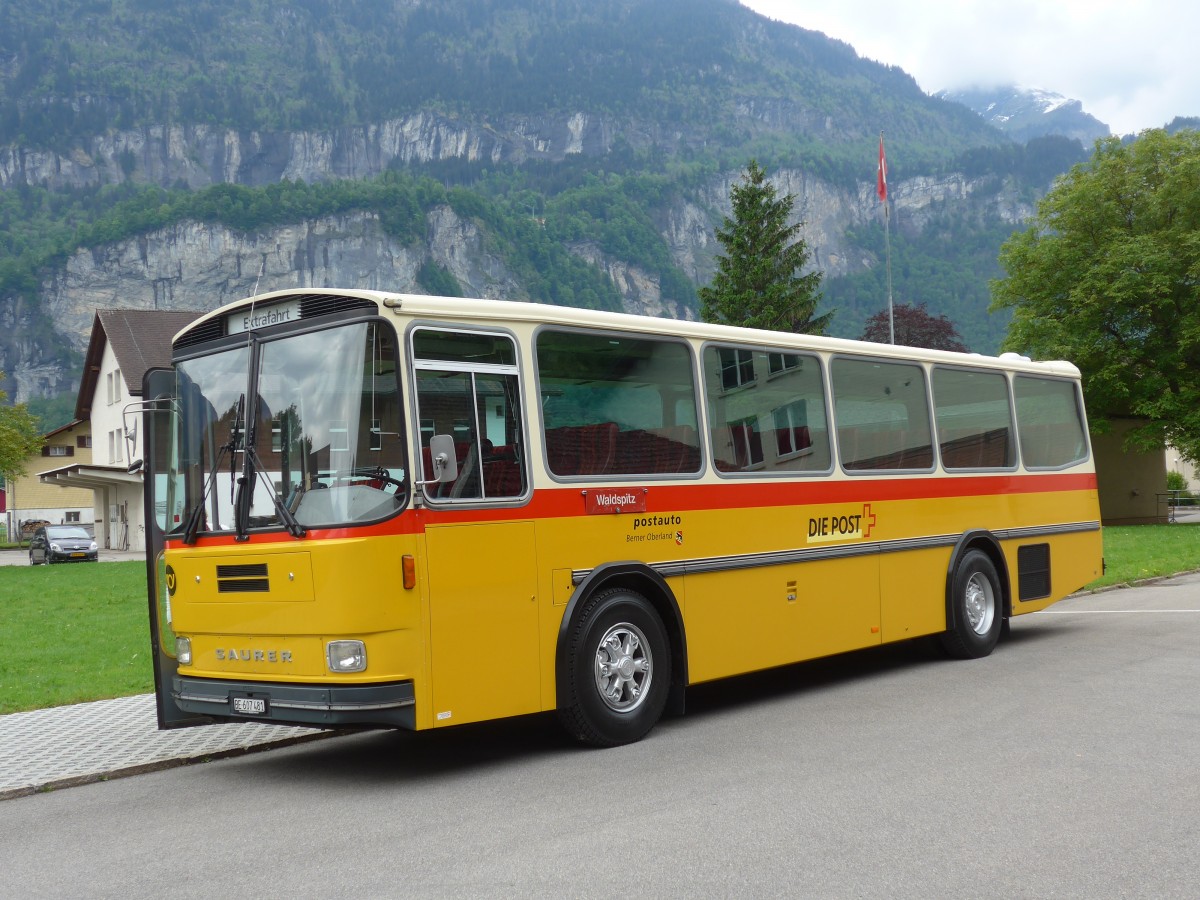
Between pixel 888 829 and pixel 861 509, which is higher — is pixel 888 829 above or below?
below

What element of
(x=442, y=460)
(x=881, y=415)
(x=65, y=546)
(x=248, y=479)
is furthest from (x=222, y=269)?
(x=442, y=460)

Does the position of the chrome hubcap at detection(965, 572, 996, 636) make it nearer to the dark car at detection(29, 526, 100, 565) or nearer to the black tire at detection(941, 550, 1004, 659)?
the black tire at detection(941, 550, 1004, 659)

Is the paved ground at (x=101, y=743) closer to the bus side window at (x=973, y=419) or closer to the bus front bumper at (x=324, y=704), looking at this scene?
the bus front bumper at (x=324, y=704)

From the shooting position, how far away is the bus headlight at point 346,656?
6.86m

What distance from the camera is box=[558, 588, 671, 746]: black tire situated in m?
7.72

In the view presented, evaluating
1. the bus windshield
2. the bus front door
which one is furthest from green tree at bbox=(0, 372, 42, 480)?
the bus front door

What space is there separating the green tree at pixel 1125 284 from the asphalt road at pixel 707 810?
3493 centimetres

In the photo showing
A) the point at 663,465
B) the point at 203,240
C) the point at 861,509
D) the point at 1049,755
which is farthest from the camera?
the point at 203,240

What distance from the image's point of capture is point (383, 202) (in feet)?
561

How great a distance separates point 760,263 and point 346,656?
54538mm

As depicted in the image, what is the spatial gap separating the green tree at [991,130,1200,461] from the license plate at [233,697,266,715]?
38525 mm

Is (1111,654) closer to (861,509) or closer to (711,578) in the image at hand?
(861,509)

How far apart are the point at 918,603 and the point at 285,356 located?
6122mm

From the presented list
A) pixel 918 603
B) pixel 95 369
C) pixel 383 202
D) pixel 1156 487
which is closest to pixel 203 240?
pixel 383 202
